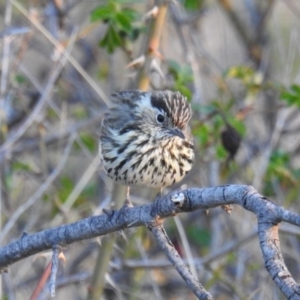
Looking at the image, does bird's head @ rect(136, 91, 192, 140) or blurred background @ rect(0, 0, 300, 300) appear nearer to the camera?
bird's head @ rect(136, 91, 192, 140)

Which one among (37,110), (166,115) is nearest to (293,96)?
(166,115)

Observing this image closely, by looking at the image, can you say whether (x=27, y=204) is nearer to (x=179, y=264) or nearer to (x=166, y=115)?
(x=166, y=115)

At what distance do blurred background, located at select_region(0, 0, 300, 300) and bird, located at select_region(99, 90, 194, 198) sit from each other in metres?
0.38

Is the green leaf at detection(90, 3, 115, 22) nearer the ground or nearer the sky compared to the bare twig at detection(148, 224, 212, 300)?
nearer the sky

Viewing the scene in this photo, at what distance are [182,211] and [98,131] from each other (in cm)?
304

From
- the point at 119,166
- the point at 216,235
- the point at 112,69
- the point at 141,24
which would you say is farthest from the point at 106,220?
the point at 112,69

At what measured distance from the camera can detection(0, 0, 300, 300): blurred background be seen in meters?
5.05

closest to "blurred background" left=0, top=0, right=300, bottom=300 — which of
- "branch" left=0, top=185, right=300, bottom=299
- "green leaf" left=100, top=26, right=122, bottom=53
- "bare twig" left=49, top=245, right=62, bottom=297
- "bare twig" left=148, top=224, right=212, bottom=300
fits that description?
"green leaf" left=100, top=26, right=122, bottom=53

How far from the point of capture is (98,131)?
5.73m

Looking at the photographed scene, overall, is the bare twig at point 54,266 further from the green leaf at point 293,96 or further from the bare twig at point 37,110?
the green leaf at point 293,96

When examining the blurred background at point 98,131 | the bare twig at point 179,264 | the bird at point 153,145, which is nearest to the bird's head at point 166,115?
the bird at point 153,145

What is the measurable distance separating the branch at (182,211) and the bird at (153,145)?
805 mm

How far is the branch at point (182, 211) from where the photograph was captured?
2.12m

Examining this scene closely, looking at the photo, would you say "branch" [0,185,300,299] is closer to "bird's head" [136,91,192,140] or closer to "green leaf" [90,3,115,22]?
"bird's head" [136,91,192,140]
